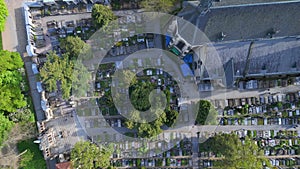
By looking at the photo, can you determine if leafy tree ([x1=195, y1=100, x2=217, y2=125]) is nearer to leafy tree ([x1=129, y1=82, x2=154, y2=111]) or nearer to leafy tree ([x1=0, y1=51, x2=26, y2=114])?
leafy tree ([x1=129, y1=82, x2=154, y2=111])

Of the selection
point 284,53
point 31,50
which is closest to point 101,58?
point 31,50

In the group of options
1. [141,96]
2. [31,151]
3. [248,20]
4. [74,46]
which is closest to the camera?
[248,20]

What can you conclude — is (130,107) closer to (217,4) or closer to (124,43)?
(124,43)

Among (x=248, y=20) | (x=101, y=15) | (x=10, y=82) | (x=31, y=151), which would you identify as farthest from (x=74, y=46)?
(x=248, y=20)

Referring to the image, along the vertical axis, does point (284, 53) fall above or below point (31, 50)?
below

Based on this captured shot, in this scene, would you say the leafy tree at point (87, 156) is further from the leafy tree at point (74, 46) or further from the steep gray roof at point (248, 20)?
the steep gray roof at point (248, 20)

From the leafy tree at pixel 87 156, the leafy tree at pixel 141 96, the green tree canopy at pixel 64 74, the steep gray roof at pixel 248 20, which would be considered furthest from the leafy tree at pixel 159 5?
the leafy tree at pixel 87 156

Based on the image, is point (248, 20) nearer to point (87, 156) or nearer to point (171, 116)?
point (171, 116)

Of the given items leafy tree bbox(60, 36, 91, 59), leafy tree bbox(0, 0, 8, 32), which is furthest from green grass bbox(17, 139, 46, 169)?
leafy tree bbox(0, 0, 8, 32)
